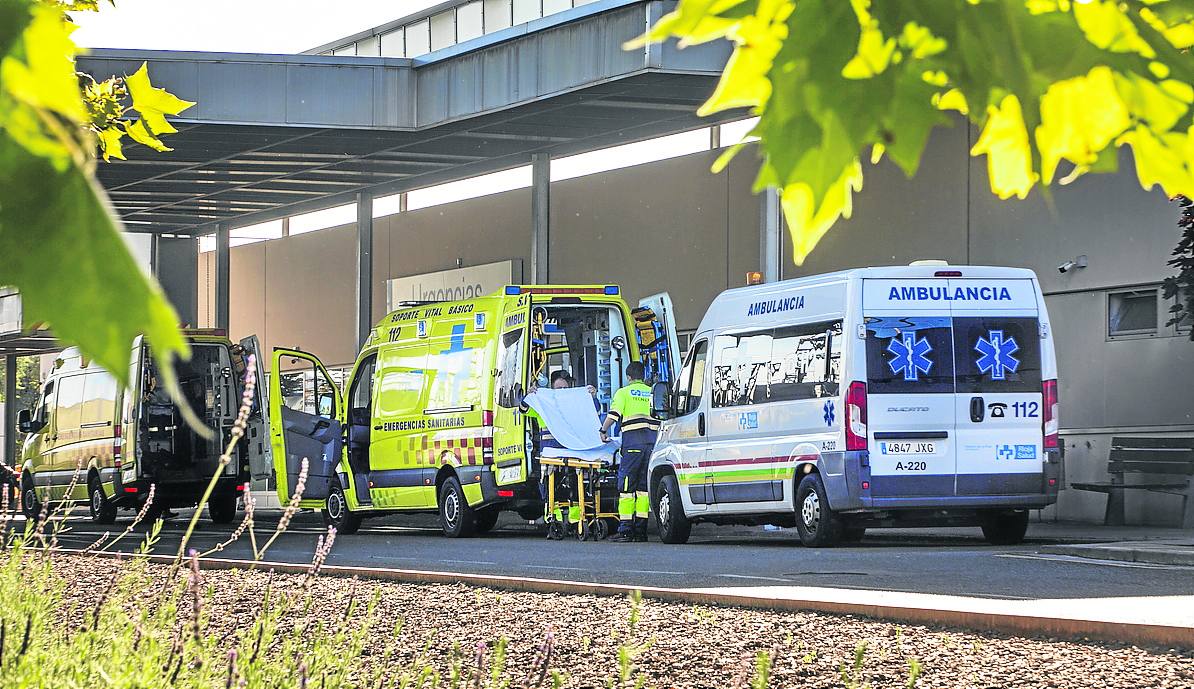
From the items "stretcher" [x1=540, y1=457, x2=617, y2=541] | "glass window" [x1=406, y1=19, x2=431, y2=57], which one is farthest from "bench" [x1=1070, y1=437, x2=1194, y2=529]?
"glass window" [x1=406, y1=19, x2=431, y2=57]

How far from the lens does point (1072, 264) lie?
2053 centimetres

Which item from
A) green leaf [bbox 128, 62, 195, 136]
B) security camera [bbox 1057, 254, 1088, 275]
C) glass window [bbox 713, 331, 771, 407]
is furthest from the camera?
security camera [bbox 1057, 254, 1088, 275]

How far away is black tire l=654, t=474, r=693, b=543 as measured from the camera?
54.7ft

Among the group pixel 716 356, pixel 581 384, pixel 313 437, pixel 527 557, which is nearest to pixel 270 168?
pixel 313 437

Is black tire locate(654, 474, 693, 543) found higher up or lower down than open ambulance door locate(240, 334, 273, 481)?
lower down

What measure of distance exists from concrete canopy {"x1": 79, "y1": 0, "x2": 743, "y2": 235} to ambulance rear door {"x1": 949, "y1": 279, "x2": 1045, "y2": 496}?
22.2 feet

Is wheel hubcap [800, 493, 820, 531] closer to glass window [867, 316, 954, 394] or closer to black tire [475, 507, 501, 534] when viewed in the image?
glass window [867, 316, 954, 394]

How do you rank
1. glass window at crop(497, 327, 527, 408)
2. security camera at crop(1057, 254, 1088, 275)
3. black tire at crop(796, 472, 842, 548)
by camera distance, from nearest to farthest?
black tire at crop(796, 472, 842, 548)
glass window at crop(497, 327, 527, 408)
security camera at crop(1057, 254, 1088, 275)

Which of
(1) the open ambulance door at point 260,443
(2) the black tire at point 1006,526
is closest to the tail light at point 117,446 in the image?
(1) the open ambulance door at point 260,443

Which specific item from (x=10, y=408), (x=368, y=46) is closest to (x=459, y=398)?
(x=368, y=46)

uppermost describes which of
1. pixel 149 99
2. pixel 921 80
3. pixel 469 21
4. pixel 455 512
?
pixel 469 21

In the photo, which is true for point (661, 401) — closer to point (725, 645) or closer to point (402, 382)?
point (402, 382)

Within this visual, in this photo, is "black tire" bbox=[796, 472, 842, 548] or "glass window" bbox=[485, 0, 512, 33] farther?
"glass window" bbox=[485, 0, 512, 33]

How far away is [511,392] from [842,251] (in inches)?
301
